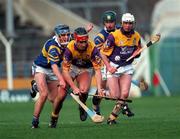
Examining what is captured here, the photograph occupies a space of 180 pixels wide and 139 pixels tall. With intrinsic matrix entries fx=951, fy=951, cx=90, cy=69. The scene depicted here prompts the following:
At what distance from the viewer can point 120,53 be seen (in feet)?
67.2

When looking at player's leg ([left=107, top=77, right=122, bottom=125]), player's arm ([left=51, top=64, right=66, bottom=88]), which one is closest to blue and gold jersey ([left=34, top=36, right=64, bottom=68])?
player's arm ([left=51, top=64, right=66, bottom=88])

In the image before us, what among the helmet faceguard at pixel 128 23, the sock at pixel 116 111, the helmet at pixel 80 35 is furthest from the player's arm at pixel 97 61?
the helmet faceguard at pixel 128 23

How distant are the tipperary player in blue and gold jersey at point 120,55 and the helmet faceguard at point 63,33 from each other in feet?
4.22

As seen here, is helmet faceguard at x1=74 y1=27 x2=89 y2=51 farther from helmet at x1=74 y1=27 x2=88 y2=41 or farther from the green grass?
the green grass

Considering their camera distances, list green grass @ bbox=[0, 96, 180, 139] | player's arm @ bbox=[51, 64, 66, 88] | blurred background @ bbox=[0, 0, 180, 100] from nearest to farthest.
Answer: green grass @ bbox=[0, 96, 180, 139], player's arm @ bbox=[51, 64, 66, 88], blurred background @ bbox=[0, 0, 180, 100]

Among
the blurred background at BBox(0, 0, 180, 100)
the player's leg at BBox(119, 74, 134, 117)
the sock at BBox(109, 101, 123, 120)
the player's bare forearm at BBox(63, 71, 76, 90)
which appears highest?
the player's bare forearm at BBox(63, 71, 76, 90)

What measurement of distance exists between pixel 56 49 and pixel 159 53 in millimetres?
22523

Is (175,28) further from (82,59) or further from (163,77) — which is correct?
(82,59)

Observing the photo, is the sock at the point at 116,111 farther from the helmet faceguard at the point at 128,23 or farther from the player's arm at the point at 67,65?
the helmet faceguard at the point at 128,23

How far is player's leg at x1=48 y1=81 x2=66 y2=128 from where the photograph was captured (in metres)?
19.0

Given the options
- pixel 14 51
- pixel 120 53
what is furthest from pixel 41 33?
pixel 120 53

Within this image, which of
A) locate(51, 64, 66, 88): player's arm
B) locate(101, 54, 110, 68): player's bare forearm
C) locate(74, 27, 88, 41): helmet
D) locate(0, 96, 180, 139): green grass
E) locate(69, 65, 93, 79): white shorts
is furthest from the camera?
locate(101, 54, 110, 68): player's bare forearm

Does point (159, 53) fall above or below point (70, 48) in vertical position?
below

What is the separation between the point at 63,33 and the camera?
18.9 m
